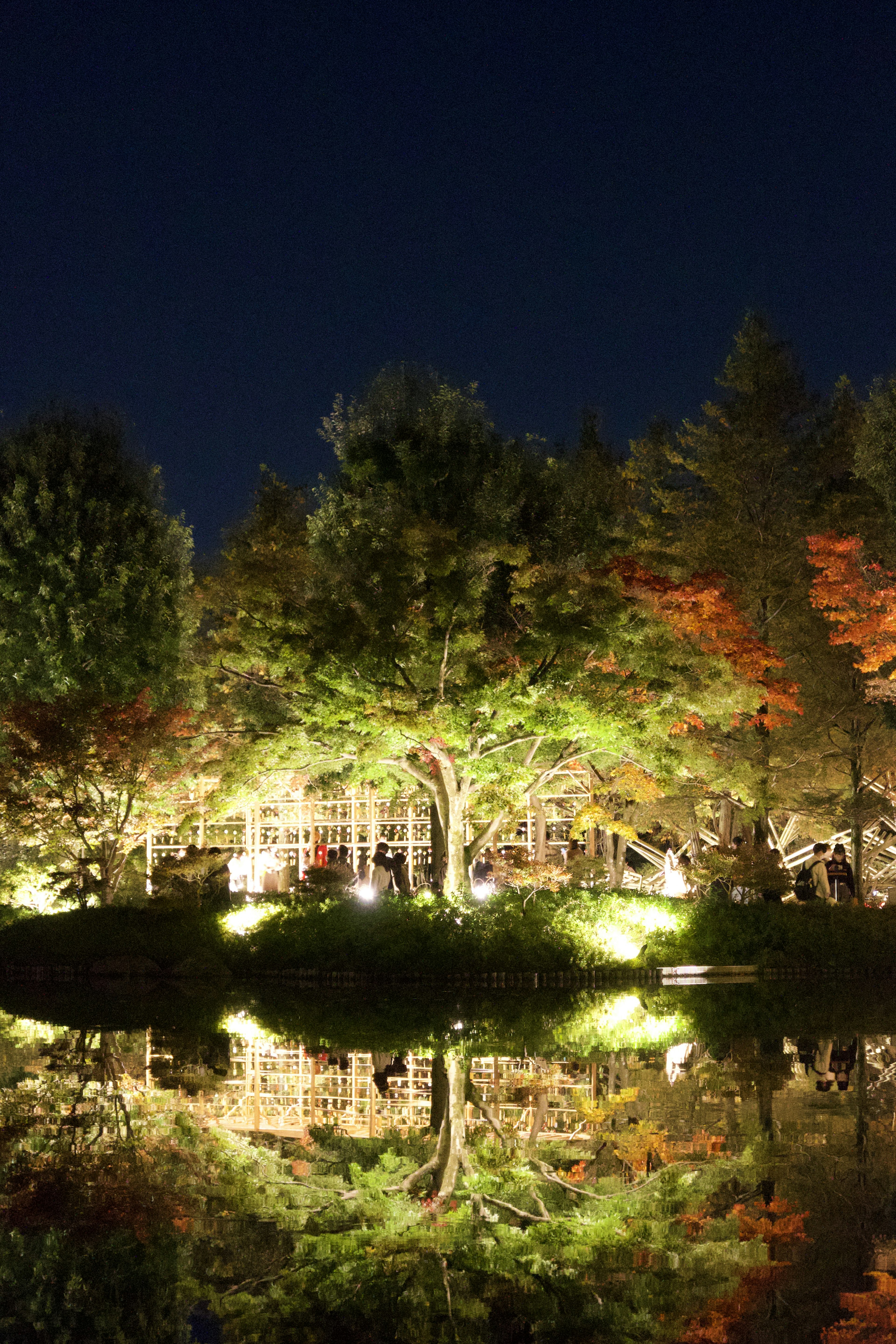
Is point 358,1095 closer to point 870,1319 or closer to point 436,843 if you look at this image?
point 870,1319

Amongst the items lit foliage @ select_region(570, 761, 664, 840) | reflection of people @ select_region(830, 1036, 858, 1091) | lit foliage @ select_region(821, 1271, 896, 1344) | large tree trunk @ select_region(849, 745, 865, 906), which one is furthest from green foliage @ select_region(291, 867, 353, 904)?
lit foliage @ select_region(821, 1271, 896, 1344)

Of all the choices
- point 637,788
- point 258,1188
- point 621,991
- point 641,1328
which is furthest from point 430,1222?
point 637,788

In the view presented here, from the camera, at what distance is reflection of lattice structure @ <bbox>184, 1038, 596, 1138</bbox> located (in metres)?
7.54

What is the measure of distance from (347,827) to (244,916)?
27.6 ft

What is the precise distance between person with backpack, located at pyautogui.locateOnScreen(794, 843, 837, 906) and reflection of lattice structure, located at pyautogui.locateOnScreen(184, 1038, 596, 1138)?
11.4 m

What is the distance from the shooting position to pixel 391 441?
1959 centimetres

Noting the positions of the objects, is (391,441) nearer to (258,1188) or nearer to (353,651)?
(353,651)

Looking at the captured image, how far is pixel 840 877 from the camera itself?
848 inches

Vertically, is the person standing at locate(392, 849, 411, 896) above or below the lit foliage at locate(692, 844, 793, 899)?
above

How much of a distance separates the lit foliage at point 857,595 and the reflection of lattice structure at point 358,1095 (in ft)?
33.8

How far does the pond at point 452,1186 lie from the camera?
409cm

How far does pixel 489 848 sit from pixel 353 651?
810cm

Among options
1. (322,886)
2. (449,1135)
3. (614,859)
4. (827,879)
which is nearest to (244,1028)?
(449,1135)

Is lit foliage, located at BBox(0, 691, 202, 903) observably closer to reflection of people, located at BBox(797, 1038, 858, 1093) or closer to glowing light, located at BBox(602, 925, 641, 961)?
glowing light, located at BBox(602, 925, 641, 961)
